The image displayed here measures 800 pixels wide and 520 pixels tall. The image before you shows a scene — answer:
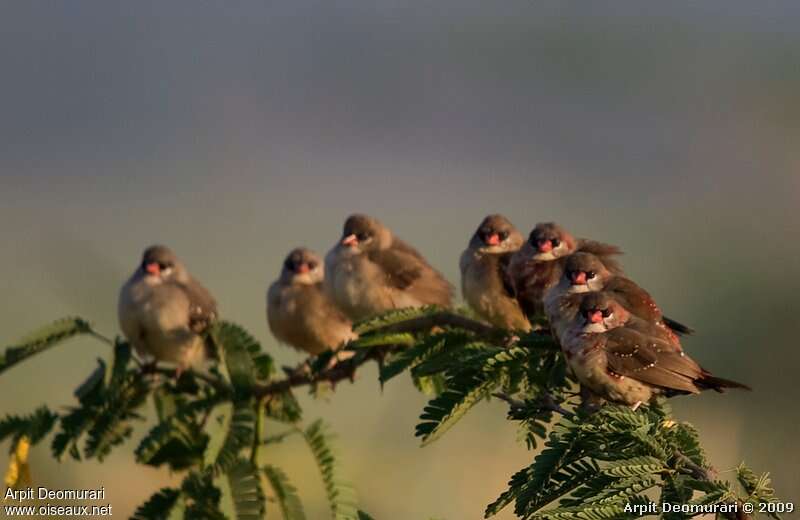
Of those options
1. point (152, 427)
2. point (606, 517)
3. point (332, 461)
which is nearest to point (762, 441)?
point (332, 461)

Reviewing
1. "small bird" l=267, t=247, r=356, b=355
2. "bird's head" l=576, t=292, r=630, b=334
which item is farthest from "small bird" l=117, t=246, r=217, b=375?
"bird's head" l=576, t=292, r=630, b=334

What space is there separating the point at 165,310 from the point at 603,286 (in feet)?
7.99

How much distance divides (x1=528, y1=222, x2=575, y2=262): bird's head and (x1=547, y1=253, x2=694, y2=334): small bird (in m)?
0.64

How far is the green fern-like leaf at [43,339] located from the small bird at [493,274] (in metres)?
1.82

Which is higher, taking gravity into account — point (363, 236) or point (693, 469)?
point (363, 236)

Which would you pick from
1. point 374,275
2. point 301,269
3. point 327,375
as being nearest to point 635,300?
point 327,375

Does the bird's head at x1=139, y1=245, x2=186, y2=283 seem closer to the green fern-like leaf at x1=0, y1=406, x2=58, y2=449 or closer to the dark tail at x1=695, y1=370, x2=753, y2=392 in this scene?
the green fern-like leaf at x1=0, y1=406, x2=58, y2=449

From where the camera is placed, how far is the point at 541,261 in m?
5.69

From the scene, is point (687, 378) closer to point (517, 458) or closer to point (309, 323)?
point (517, 458)

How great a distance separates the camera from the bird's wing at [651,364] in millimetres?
4156

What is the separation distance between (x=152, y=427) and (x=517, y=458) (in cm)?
170

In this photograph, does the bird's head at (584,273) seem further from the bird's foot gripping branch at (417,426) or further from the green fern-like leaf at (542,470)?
the green fern-like leaf at (542,470)

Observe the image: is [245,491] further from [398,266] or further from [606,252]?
[398,266]

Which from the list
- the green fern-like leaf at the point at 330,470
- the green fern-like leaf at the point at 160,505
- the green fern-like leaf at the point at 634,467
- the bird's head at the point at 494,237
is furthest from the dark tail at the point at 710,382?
the bird's head at the point at 494,237
